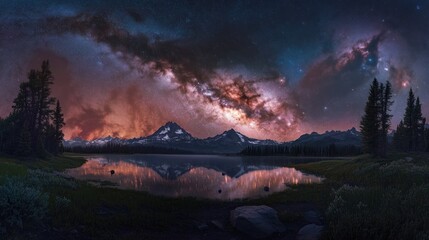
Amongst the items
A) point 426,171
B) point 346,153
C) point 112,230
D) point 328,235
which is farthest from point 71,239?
point 346,153

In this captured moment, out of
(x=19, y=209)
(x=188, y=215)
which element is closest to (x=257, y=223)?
(x=188, y=215)

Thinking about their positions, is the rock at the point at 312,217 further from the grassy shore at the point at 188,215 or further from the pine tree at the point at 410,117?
the pine tree at the point at 410,117

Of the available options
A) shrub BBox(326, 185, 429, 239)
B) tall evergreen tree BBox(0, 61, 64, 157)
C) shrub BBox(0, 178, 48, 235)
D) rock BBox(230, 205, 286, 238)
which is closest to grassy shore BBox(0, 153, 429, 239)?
shrub BBox(326, 185, 429, 239)

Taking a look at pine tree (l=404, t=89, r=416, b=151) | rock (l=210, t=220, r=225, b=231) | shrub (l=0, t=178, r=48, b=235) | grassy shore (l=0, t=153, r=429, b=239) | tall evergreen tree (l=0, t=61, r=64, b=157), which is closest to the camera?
shrub (l=0, t=178, r=48, b=235)

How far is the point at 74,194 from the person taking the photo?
2164 centimetres

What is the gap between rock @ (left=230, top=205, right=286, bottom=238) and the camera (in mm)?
15781

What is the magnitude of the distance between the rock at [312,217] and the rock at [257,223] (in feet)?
7.54

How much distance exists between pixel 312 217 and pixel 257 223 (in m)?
4.49

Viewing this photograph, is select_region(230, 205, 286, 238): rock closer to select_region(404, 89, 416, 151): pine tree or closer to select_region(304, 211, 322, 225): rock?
select_region(304, 211, 322, 225): rock

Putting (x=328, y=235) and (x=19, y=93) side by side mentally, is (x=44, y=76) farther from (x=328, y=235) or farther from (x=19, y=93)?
(x=328, y=235)

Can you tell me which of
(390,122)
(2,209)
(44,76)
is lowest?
(2,209)

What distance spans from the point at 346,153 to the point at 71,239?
625ft

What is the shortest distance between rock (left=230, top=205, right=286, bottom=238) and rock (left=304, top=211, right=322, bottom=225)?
90.4 inches

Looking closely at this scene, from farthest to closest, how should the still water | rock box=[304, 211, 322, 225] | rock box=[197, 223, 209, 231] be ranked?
A: the still water
rock box=[304, 211, 322, 225]
rock box=[197, 223, 209, 231]
